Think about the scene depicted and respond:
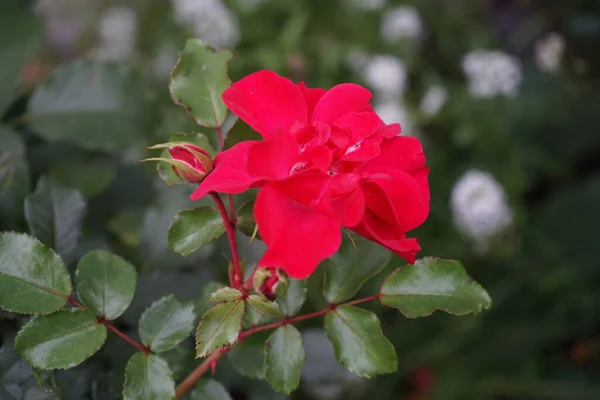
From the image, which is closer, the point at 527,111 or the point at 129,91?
the point at 129,91

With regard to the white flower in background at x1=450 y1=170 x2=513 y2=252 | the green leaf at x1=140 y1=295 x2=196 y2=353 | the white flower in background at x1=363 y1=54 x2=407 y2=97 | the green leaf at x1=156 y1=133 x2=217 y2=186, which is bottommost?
the white flower in background at x1=450 y1=170 x2=513 y2=252

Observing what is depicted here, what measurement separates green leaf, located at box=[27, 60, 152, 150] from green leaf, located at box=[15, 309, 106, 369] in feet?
0.93

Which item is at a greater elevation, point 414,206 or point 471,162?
point 414,206

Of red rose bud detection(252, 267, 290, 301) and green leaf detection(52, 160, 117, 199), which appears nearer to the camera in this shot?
red rose bud detection(252, 267, 290, 301)

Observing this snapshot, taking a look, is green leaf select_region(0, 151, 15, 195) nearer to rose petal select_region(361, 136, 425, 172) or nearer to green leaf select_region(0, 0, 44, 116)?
green leaf select_region(0, 0, 44, 116)

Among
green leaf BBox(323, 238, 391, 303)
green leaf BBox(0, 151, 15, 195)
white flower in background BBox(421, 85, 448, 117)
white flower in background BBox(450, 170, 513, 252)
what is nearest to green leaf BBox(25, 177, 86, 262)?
green leaf BBox(0, 151, 15, 195)

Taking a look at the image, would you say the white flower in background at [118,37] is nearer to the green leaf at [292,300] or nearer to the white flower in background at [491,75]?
the white flower in background at [491,75]

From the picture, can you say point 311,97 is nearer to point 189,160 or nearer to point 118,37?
point 189,160

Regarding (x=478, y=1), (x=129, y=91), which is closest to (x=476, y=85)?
(x=478, y=1)

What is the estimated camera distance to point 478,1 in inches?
70.5

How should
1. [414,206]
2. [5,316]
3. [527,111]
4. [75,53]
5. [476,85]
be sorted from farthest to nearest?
1. [75,53]
2. [527,111]
3. [476,85]
4. [5,316]
5. [414,206]

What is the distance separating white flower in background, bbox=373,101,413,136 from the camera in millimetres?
1207

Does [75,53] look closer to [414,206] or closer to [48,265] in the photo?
[48,265]

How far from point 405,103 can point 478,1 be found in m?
0.68
